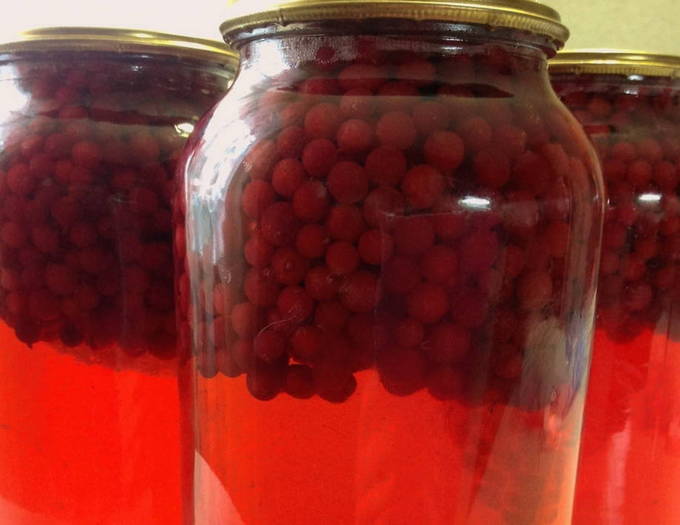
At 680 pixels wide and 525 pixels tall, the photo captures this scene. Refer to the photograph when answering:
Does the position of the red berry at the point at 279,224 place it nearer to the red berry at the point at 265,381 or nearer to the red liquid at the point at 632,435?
the red berry at the point at 265,381

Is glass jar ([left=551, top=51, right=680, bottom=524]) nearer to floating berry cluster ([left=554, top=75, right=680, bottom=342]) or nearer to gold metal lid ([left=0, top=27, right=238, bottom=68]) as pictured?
floating berry cluster ([left=554, top=75, right=680, bottom=342])

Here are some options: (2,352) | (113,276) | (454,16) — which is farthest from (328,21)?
(2,352)

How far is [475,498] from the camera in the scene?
1.28ft

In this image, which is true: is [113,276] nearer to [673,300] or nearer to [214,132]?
[214,132]

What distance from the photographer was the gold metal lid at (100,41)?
0.45 metres

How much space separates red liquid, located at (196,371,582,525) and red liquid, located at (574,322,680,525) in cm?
10

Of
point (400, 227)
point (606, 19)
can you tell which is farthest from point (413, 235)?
point (606, 19)

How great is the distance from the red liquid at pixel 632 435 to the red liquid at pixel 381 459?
0.10 meters

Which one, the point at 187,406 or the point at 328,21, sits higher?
the point at 328,21

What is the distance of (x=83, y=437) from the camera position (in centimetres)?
50

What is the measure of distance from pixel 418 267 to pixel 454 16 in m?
0.12

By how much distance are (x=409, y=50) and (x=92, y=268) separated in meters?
0.25

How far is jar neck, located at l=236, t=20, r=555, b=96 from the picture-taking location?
1.19ft

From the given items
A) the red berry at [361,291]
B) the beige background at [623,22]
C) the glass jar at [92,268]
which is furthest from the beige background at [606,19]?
the red berry at [361,291]
